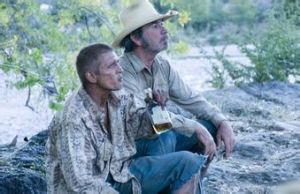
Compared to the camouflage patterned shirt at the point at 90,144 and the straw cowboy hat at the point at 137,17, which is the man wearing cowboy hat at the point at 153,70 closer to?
the straw cowboy hat at the point at 137,17

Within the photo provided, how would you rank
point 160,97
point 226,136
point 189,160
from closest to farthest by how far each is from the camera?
point 189,160 → point 160,97 → point 226,136

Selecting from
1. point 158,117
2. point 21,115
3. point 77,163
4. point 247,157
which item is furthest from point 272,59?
point 77,163

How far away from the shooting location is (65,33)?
23.3 ft

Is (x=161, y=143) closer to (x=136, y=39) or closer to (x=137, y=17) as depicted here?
(x=136, y=39)

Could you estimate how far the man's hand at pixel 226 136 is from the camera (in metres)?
4.37

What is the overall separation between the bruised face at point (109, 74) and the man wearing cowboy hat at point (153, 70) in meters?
0.46

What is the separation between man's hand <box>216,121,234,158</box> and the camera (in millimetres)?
4371

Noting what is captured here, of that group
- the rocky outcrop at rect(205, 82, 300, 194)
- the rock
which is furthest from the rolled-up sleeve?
the rocky outcrop at rect(205, 82, 300, 194)

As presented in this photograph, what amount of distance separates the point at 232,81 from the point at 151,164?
307 inches

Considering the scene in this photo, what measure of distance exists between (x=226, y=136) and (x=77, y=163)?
1069mm

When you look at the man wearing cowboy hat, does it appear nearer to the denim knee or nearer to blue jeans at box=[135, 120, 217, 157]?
blue jeans at box=[135, 120, 217, 157]

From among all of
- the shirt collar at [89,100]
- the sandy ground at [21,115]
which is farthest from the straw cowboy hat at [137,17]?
the sandy ground at [21,115]

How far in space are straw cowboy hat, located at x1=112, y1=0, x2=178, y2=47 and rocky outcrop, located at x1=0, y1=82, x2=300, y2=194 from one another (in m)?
0.85

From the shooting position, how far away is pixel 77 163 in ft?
11.8
